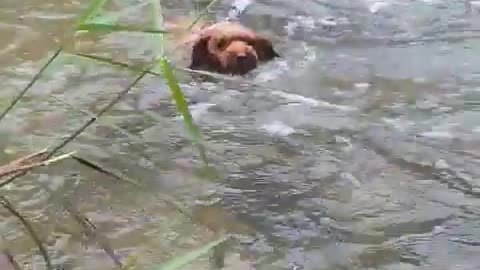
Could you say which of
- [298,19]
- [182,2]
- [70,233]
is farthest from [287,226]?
[182,2]

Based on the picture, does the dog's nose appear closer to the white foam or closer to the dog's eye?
the dog's eye

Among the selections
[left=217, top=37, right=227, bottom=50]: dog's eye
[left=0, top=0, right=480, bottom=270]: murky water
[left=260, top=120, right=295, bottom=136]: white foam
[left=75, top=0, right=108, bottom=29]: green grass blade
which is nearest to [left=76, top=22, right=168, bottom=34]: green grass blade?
[left=75, top=0, right=108, bottom=29]: green grass blade

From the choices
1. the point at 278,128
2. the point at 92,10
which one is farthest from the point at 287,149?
the point at 92,10

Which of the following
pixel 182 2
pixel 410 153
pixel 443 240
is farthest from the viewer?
pixel 182 2

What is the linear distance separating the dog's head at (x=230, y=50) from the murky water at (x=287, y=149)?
66mm

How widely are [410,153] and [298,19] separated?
1.54m

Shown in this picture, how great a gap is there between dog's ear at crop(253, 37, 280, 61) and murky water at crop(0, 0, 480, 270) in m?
0.05

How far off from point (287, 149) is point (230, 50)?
2.92 feet

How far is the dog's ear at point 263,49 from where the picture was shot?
3754mm

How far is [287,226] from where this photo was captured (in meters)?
2.40

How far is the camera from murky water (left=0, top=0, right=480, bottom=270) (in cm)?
231

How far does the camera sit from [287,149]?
2.87 meters

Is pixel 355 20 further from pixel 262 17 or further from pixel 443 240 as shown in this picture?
pixel 443 240

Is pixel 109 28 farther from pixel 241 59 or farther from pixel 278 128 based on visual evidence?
pixel 241 59
